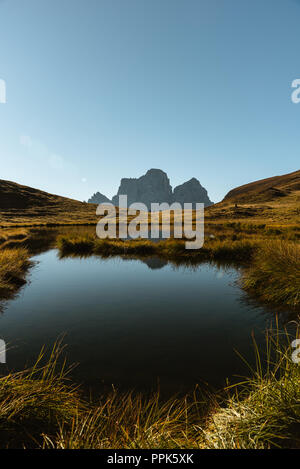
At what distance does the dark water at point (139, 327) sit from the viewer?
207 inches

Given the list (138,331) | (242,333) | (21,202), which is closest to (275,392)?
(242,333)

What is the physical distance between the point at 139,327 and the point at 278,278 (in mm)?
6721

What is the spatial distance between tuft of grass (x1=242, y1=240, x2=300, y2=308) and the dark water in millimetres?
958

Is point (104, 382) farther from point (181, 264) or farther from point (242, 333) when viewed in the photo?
point (181, 264)

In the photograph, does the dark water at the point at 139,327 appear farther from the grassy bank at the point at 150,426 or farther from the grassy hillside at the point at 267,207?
the grassy hillside at the point at 267,207

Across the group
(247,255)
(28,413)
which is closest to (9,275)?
(28,413)

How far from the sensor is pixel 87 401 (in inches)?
169

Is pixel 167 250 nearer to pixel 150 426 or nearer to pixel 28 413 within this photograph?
pixel 28 413

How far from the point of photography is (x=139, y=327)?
24.7 ft

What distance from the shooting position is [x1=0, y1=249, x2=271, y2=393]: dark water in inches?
207

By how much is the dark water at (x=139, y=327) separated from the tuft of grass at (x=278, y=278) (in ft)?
3.14

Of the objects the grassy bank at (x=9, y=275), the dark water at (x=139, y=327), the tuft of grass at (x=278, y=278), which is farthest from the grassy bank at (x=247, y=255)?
the grassy bank at (x=9, y=275)

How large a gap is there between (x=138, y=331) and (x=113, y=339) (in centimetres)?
90

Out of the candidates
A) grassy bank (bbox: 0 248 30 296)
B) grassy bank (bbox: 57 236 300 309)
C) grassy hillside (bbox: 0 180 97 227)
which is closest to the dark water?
grassy bank (bbox: 0 248 30 296)
